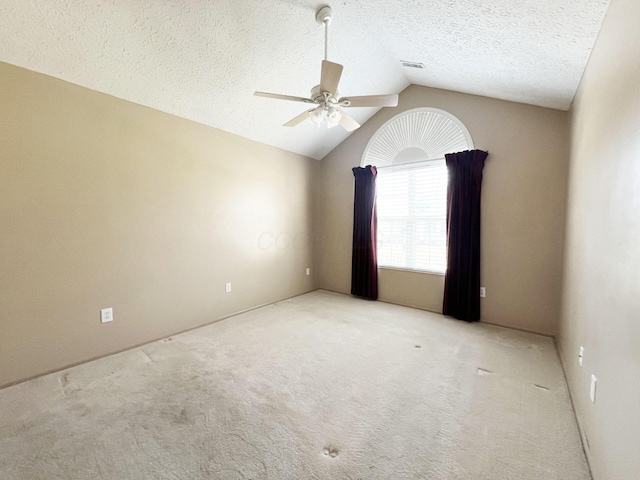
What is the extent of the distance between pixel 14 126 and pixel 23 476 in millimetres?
2292

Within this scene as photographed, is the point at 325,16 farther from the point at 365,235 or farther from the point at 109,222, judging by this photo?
the point at 365,235

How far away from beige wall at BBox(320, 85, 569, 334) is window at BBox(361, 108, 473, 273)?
21cm

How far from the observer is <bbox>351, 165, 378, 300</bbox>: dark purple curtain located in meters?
4.17

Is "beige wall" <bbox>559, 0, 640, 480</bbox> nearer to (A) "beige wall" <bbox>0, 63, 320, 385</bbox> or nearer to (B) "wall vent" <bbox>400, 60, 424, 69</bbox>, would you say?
(B) "wall vent" <bbox>400, 60, 424, 69</bbox>

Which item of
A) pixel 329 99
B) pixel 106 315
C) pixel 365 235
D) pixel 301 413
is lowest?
pixel 301 413

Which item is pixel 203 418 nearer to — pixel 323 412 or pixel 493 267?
pixel 323 412

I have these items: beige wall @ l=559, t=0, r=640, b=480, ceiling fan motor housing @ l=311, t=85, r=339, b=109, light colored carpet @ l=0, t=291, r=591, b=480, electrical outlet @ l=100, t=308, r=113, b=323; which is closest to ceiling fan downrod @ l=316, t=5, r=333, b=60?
ceiling fan motor housing @ l=311, t=85, r=339, b=109

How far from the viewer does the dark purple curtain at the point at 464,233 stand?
10.8 feet

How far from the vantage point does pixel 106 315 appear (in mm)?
2506

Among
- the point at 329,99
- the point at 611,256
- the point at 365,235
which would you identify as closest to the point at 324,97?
the point at 329,99

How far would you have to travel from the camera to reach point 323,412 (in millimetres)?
1761

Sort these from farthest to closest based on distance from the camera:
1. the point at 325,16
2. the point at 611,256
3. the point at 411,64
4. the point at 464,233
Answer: the point at 464,233 < the point at 411,64 < the point at 325,16 < the point at 611,256

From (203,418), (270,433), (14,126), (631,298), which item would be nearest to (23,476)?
(203,418)

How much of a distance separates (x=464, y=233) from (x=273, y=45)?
2.94 m
